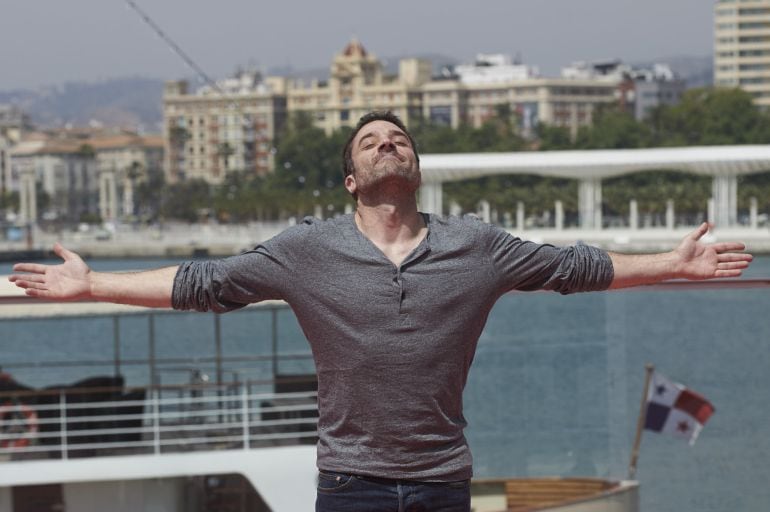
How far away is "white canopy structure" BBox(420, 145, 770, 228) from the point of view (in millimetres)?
54125

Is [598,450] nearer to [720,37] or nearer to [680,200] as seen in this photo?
[680,200]

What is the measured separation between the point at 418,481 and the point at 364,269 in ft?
1.10

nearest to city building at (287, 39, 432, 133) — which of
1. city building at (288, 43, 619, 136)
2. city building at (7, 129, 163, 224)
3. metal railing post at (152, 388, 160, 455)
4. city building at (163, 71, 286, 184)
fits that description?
city building at (288, 43, 619, 136)

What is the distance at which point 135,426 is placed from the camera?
579 centimetres

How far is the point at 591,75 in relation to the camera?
15450 centimetres

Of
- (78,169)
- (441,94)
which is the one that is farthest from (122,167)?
(441,94)

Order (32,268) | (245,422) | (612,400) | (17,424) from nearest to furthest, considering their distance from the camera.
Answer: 1. (32,268)
2. (612,400)
3. (245,422)
4. (17,424)

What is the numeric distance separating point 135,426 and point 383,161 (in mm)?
3557

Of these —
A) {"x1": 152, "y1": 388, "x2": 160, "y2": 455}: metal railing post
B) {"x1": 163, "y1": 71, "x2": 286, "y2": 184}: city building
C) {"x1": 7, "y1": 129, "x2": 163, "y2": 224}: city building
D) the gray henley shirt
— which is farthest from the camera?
{"x1": 7, "y1": 129, "x2": 163, "y2": 224}: city building

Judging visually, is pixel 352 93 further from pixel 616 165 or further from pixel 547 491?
pixel 547 491

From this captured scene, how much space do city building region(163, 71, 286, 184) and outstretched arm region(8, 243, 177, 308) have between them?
128972 millimetres

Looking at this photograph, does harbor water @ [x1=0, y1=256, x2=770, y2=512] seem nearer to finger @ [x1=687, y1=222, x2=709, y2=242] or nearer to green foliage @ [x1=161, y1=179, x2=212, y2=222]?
finger @ [x1=687, y1=222, x2=709, y2=242]

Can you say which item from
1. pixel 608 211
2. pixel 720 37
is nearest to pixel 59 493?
pixel 608 211

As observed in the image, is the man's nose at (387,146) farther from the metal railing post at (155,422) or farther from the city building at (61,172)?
the city building at (61,172)
